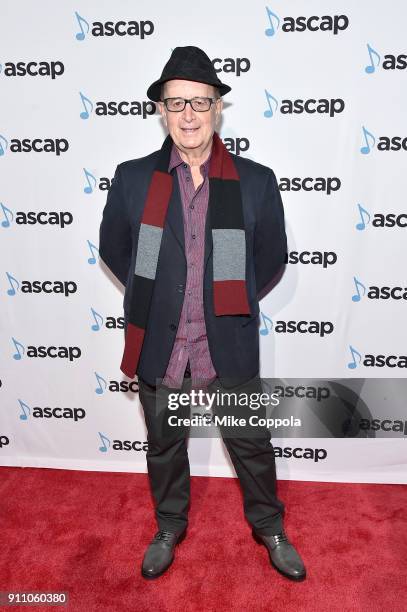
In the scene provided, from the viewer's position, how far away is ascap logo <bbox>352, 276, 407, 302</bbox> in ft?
9.63

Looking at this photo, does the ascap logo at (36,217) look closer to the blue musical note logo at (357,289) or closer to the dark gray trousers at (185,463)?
the dark gray trousers at (185,463)

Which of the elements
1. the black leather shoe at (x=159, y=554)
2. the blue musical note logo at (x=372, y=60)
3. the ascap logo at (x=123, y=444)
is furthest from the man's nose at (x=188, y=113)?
the ascap logo at (x=123, y=444)

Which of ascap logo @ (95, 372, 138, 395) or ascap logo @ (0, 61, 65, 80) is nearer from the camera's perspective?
ascap logo @ (0, 61, 65, 80)

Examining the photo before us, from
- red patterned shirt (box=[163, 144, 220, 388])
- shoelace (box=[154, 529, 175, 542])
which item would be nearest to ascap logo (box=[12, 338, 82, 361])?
red patterned shirt (box=[163, 144, 220, 388])

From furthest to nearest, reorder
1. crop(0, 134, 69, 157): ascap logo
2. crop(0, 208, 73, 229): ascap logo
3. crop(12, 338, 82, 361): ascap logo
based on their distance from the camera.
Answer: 1. crop(12, 338, 82, 361): ascap logo
2. crop(0, 208, 73, 229): ascap logo
3. crop(0, 134, 69, 157): ascap logo

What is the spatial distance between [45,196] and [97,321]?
0.72 meters

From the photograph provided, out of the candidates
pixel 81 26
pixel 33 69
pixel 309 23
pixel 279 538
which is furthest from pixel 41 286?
pixel 309 23

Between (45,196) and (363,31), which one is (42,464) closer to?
(45,196)

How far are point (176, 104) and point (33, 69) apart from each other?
3.21 feet

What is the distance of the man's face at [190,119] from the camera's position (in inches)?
85.7

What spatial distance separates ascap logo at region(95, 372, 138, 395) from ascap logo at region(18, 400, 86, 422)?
195 mm

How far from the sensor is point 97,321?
314 centimetres

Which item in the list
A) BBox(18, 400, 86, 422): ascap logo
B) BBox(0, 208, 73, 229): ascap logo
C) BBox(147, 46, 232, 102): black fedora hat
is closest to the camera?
BBox(147, 46, 232, 102): black fedora hat

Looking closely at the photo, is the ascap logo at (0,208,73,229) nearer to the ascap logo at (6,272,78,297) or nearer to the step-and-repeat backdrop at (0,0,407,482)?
the step-and-repeat backdrop at (0,0,407,482)
